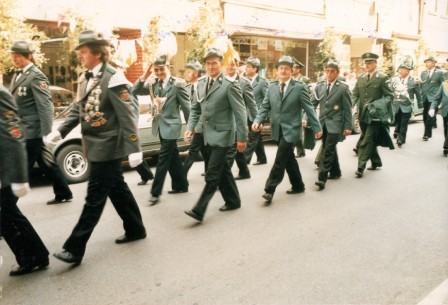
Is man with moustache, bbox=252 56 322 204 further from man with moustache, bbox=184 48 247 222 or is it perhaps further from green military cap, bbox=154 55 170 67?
green military cap, bbox=154 55 170 67

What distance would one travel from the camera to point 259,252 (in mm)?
4668

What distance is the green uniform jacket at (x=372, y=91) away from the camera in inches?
328

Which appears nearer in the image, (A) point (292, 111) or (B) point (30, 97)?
(B) point (30, 97)

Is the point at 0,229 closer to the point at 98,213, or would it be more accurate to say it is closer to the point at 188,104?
the point at 98,213

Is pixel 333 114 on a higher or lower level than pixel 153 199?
higher

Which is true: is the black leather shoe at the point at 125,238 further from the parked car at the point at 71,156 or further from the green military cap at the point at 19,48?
the parked car at the point at 71,156

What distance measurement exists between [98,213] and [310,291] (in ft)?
6.49

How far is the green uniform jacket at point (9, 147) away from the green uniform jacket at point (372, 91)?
6332mm

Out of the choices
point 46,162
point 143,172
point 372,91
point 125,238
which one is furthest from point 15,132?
point 372,91

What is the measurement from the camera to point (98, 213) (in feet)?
14.4

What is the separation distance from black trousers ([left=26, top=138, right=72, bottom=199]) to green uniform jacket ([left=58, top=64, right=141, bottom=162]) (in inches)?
76.8

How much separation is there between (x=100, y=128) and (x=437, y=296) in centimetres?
308

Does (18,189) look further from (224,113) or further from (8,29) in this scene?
(8,29)

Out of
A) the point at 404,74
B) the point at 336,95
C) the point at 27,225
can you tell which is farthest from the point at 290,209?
the point at 404,74
